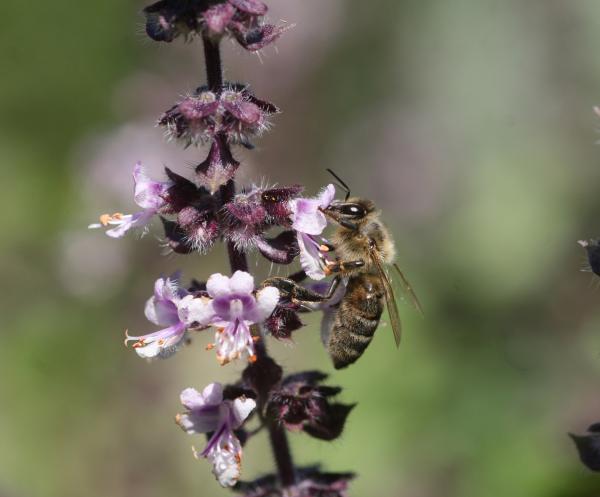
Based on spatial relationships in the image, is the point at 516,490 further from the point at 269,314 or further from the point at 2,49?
the point at 2,49

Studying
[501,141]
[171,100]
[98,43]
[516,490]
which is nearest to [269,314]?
[516,490]

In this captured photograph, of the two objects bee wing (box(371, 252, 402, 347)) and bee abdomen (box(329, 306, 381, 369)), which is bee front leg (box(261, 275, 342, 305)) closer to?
bee abdomen (box(329, 306, 381, 369))

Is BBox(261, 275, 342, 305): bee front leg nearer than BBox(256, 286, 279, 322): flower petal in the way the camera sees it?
No

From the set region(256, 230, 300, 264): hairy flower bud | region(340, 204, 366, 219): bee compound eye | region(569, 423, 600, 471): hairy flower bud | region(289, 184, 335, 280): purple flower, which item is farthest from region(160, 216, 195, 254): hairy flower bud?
region(569, 423, 600, 471): hairy flower bud

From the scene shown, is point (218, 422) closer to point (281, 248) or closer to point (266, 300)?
point (266, 300)

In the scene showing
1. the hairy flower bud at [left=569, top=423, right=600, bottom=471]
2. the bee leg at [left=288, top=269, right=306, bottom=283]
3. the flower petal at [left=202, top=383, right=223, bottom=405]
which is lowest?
the hairy flower bud at [left=569, top=423, right=600, bottom=471]

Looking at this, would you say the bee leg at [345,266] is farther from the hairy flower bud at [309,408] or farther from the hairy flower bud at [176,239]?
the hairy flower bud at [176,239]
